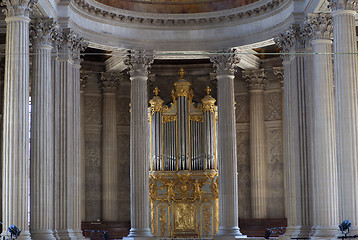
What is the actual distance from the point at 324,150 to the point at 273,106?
484 inches

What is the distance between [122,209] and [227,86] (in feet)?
35.2

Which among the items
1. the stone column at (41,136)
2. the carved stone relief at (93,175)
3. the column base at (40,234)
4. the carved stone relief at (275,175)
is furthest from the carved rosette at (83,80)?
the column base at (40,234)

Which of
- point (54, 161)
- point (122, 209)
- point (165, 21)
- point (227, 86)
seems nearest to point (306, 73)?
point (227, 86)

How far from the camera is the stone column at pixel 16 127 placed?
30.5 meters

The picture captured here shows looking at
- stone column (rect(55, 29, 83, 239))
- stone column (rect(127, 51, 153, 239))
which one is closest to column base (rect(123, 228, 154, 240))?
stone column (rect(127, 51, 153, 239))

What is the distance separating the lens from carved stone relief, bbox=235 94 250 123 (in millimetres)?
48156

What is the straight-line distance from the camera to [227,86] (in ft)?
141

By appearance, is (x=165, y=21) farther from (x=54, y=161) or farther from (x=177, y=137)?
(x=54, y=161)

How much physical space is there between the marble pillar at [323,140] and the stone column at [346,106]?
4077 millimetres

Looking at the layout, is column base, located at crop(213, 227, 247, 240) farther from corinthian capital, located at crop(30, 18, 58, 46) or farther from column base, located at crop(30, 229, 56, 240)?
corinthian capital, located at crop(30, 18, 58, 46)

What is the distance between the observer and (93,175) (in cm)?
4741

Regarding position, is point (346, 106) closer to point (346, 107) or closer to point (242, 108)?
point (346, 107)

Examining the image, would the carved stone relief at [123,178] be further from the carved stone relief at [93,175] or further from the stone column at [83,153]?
the stone column at [83,153]

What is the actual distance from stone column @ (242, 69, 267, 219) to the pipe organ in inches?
96.8
